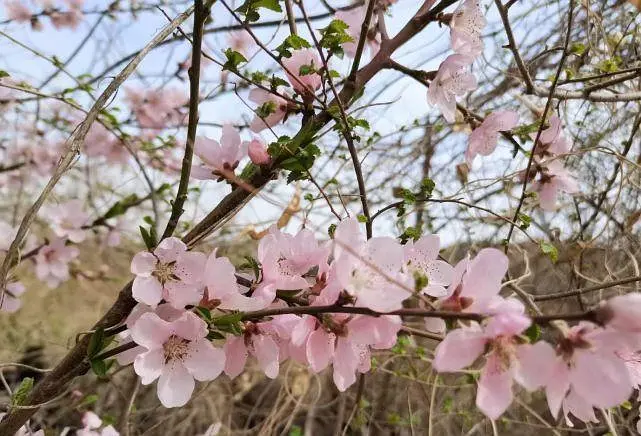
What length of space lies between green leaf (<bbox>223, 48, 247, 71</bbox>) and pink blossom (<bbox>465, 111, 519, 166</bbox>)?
0.56m

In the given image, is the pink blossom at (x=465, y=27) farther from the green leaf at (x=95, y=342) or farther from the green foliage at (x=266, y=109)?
the green leaf at (x=95, y=342)

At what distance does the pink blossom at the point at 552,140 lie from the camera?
1398 millimetres

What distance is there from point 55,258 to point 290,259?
1.97 m

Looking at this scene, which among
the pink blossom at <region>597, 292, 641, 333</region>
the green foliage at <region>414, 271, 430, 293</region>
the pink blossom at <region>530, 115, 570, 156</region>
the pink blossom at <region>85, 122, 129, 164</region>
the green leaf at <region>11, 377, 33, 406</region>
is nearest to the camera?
the pink blossom at <region>597, 292, 641, 333</region>

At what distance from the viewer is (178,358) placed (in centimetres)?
88

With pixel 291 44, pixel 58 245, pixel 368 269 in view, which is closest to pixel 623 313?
pixel 368 269

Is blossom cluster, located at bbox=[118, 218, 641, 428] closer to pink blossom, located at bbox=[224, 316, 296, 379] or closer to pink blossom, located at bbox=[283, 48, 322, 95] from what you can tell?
pink blossom, located at bbox=[224, 316, 296, 379]

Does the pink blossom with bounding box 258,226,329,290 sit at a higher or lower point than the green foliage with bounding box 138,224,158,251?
lower

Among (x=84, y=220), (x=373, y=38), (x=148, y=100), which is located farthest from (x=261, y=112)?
(x=148, y=100)

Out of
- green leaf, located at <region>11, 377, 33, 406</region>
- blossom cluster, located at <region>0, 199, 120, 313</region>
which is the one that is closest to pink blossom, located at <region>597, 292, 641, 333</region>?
green leaf, located at <region>11, 377, 33, 406</region>

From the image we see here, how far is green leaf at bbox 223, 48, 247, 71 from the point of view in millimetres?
1050

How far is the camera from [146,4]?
2631 millimetres

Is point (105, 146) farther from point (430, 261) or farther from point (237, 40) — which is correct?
point (430, 261)

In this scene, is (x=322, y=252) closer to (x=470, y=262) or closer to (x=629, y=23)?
(x=470, y=262)
